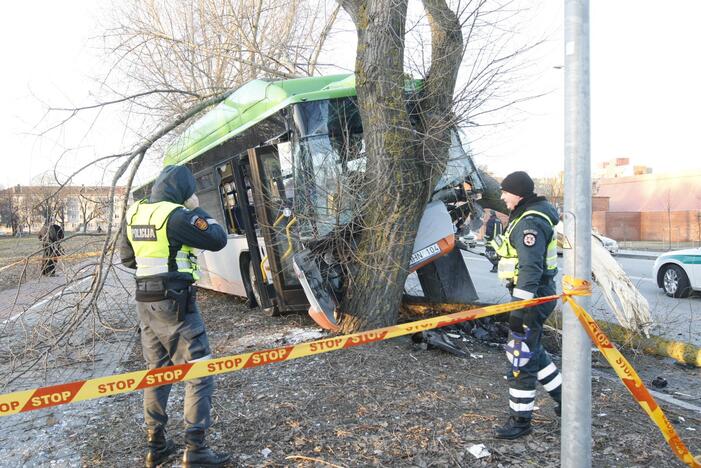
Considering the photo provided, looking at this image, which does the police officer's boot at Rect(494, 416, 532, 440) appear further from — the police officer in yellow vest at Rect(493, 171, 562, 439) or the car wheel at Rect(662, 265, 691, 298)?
the car wheel at Rect(662, 265, 691, 298)

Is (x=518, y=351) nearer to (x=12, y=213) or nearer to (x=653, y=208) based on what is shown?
(x=12, y=213)

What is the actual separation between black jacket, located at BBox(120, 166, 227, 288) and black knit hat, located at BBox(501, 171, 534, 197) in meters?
2.06

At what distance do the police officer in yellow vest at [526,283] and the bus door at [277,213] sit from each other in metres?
2.47

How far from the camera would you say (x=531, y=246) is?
377 centimetres

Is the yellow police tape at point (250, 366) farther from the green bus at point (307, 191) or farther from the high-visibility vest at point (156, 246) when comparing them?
the green bus at point (307, 191)

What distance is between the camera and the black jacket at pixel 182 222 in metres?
3.47

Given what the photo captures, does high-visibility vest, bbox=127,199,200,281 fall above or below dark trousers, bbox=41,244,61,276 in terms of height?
above

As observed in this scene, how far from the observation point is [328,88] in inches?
241

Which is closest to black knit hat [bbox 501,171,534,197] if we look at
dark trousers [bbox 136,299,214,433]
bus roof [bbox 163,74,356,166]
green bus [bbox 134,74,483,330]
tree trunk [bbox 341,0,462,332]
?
tree trunk [bbox 341,0,462,332]

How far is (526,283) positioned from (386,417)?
135cm

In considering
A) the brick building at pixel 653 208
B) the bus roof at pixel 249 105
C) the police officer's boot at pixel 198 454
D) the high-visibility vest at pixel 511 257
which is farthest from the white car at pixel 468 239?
the brick building at pixel 653 208

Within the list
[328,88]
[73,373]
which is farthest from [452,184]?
[73,373]

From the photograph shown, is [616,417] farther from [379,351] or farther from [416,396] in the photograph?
[379,351]

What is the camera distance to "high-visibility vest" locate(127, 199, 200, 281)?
138 inches
